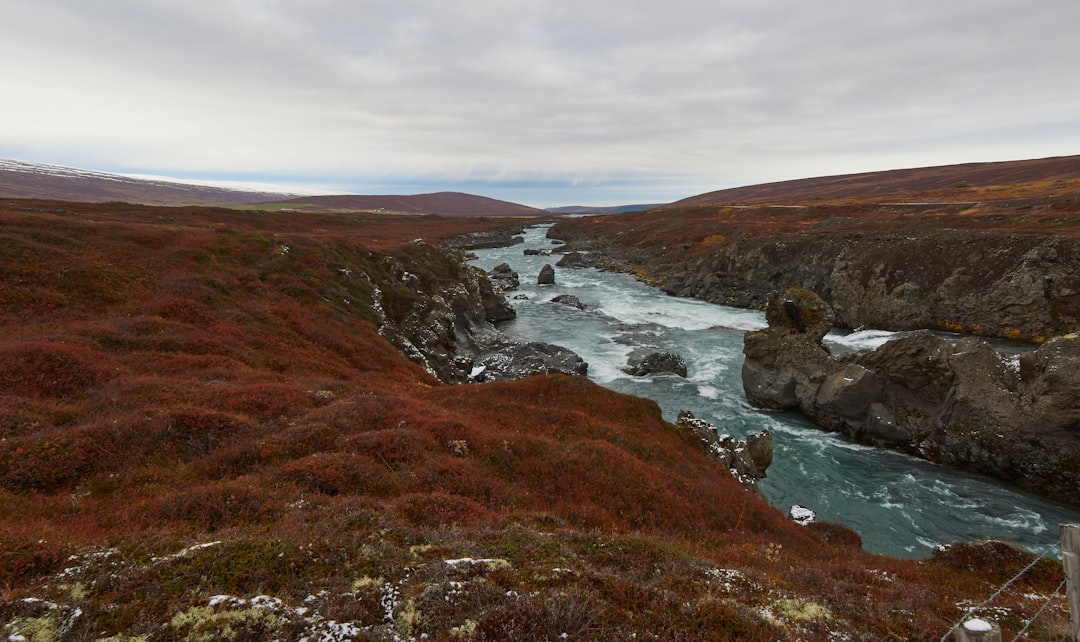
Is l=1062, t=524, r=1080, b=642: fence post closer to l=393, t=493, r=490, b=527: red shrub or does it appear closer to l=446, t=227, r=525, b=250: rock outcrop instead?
l=393, t=493, r=490, b=527: red shrub

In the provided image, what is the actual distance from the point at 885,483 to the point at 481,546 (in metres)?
22.1

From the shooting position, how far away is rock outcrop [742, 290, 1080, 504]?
2011 centimetres

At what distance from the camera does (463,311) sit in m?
47.7

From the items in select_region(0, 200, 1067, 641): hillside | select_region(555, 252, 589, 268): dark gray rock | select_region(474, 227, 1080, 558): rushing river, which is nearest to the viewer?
select_region(0, 200, 1067, 641): hillside

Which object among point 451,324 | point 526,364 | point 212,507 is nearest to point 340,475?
point 212,507

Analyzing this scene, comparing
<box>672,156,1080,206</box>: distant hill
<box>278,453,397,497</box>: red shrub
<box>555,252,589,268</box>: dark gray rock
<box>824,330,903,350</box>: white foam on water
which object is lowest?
<box>824,330,903,350</box>: white foam on water

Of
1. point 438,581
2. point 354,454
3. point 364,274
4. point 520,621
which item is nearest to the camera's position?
point 520,621

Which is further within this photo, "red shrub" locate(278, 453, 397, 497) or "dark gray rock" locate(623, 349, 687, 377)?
"dark gray rock" locate(623, 349, 687, 377)

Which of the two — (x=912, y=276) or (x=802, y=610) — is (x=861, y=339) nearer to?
(x=912, y=276)

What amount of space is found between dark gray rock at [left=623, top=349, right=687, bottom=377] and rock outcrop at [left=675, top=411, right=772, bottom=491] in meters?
12.5

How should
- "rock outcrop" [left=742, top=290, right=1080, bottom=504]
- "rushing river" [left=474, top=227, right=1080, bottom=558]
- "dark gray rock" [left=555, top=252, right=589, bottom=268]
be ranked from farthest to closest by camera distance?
"dark gray rock" [left=555, top=252, right=589, bottom=268]
"rock outcrop" [left=742, top=290, right=1080, bottom=504]
"rushing river" [left=474, top=227, right=1080, bottom=558]

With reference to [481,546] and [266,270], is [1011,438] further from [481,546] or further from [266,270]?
[266,270]

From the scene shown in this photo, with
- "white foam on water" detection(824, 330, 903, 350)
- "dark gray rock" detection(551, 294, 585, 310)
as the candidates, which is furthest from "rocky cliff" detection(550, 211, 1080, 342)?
"dark gray rock" detection(551, 294, 585, 310)

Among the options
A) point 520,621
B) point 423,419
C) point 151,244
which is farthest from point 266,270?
point 520,621
